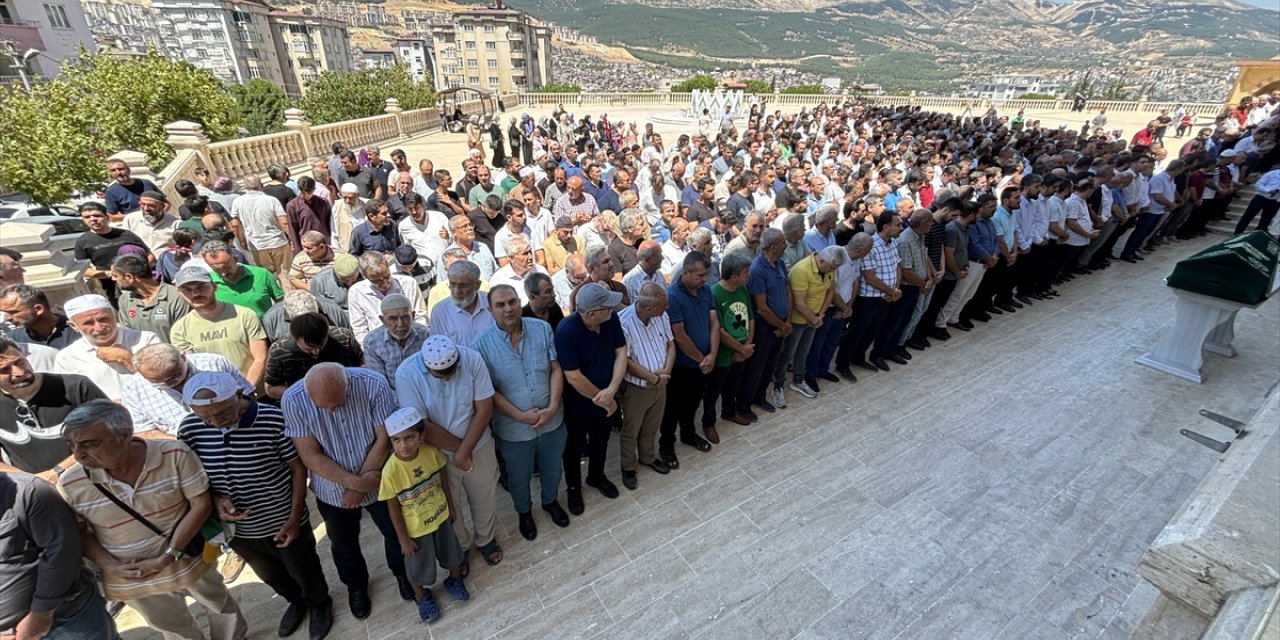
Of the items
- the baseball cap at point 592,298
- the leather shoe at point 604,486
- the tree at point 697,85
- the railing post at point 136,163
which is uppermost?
the tree at point 697,85

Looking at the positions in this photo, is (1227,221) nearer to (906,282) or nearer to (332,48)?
(906,282)

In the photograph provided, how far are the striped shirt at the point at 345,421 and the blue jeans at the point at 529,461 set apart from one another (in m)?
0.82

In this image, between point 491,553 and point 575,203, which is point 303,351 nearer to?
point 491,553

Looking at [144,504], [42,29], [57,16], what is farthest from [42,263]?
[57,16]

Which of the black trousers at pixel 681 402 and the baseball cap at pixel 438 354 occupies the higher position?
the baseball cap at pixel 438 354

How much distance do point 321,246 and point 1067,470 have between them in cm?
630

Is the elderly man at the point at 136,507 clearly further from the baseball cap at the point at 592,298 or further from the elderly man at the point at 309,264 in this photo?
the elderly man at the point at 309,264

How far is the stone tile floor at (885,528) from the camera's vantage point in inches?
117

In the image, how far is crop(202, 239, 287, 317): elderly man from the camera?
3.74m

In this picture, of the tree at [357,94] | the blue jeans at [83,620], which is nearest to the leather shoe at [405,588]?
the blue jeans at [83,620]

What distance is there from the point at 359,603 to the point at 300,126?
566 inches

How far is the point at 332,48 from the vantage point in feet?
322

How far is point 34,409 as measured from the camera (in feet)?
8.64

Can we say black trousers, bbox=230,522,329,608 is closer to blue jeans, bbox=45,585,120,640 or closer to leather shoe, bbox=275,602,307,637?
leather shoe, bbox=275,602,307,637
